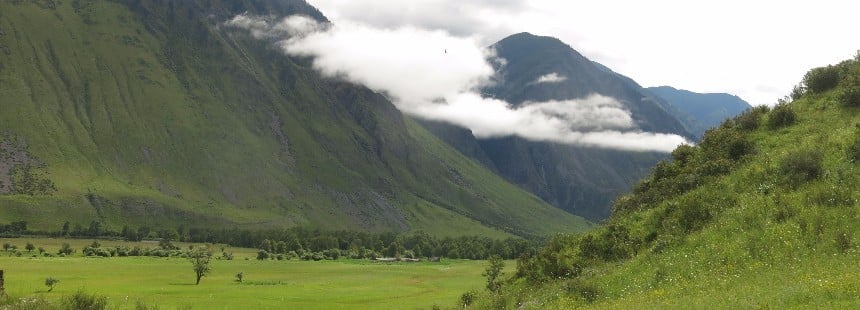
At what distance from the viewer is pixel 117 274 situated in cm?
12481

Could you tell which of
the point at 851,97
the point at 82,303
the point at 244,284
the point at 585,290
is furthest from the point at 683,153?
the point at 244,284

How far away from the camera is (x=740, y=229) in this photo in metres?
29.9

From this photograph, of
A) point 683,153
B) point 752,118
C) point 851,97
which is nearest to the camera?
point 851,97

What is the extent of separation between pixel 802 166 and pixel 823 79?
1492 centimetres

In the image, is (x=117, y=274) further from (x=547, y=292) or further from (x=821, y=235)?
(x=821, y=235)

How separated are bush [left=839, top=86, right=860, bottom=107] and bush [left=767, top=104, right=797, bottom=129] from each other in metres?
2.98

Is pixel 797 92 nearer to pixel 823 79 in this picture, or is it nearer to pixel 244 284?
pixel 823 79

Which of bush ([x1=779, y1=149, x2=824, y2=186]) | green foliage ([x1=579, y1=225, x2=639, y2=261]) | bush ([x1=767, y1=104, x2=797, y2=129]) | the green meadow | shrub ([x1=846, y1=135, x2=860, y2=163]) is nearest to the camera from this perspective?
shrub ([x1=846, y1=135, x2=860, y2=163])

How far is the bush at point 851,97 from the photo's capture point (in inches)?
1481

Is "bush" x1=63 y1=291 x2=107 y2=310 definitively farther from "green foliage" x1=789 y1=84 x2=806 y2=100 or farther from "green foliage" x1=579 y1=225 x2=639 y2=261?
"green foliage" x1=789 y1=84 x2=806 y2=100

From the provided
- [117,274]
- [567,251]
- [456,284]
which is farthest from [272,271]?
[567,251]

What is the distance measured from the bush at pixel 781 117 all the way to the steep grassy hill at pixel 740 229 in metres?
0.08

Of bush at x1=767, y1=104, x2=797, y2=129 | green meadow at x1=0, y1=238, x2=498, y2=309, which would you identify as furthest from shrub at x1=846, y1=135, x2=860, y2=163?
green meadow at x1=0, y1=238, x2=498, y2=309

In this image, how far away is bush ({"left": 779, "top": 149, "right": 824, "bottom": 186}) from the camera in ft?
104
